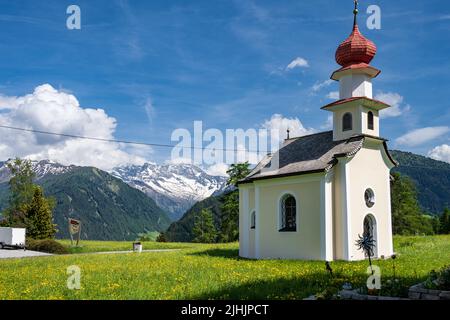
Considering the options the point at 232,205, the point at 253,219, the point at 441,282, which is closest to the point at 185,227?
the point at 232,205

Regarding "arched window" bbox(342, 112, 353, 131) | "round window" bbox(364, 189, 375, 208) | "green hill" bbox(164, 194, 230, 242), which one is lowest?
"green hill" bbox(164, 194, 230, 242)

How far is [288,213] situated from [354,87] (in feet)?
27.5

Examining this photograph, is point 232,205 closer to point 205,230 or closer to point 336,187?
point 205,230

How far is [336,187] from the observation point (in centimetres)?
2178

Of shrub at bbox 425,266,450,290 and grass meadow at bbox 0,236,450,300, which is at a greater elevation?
shrub at bbox 425,266,450,290

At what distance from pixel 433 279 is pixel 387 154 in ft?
50.2

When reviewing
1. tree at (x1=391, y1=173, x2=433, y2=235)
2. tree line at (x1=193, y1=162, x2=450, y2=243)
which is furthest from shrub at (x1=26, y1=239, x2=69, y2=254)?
tree at (x1=391, y1=173, x2=433, y2=235)

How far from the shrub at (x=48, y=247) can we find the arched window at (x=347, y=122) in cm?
2382

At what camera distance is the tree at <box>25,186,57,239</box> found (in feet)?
140

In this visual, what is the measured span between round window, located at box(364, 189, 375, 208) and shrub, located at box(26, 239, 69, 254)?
78.1ft

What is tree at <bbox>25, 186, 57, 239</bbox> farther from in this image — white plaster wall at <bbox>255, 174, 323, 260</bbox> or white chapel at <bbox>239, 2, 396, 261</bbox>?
white plaster wall at <bbox>255, 174, 323, 260</bbox>

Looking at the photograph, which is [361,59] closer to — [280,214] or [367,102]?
[367,102]

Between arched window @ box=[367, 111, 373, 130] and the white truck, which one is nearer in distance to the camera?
arched window @ box=[367, 111, 373, 130]

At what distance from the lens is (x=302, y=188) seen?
22391 millimetres
